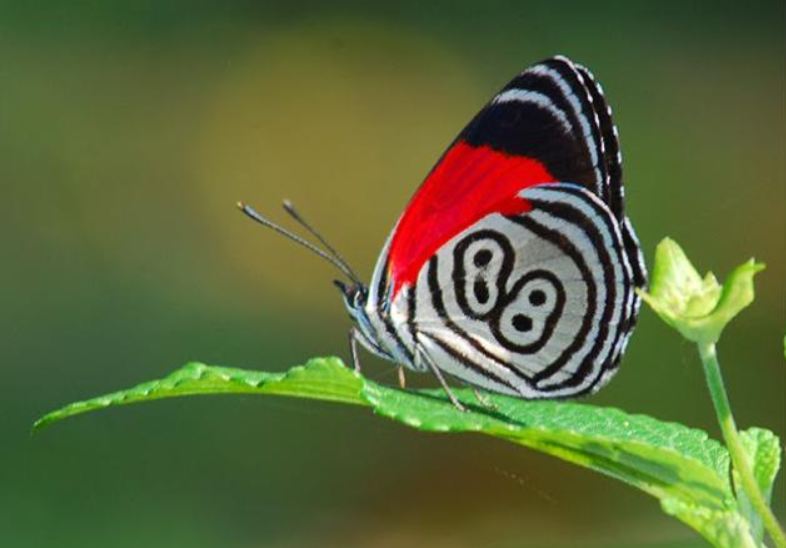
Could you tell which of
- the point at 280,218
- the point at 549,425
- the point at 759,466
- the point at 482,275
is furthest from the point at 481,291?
the point at 280,218

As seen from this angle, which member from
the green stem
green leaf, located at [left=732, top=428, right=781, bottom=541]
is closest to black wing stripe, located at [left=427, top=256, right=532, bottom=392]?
green leaf, located at [left=732, top=428, right=781, bottom=541]

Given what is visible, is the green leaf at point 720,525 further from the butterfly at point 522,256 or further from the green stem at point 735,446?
the butterfly at point 522,256

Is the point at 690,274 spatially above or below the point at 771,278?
above

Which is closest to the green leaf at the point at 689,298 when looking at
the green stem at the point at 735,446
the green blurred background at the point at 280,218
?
the green stem at the point at 735,446

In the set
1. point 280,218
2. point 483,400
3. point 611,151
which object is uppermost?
point 611,151

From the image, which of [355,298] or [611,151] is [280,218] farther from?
[611,151]

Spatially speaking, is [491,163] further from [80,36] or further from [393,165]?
[80,36]

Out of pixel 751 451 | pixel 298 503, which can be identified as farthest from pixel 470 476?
pixel 751 451

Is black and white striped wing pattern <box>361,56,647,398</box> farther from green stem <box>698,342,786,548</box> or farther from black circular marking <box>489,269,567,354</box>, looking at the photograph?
green stem <box>698,342,786,548</box>
